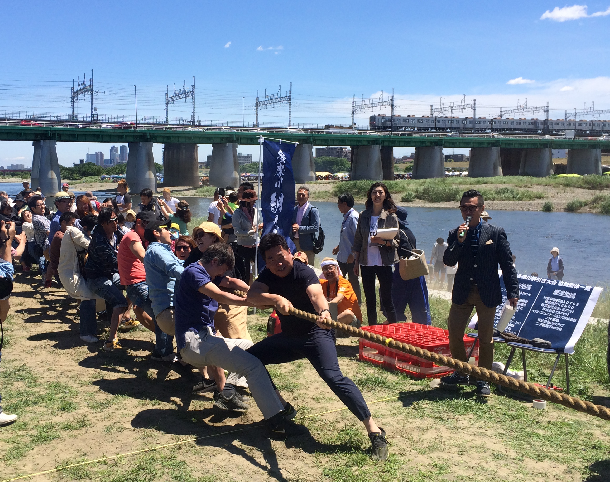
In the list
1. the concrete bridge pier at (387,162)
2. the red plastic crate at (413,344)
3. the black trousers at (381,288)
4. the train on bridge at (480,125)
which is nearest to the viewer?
the red plastic crate at (413,344)

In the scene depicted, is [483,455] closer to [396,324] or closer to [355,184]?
[396,324]

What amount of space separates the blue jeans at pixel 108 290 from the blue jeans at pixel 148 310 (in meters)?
0.49

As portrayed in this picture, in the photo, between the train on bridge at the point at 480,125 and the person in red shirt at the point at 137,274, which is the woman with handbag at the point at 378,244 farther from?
the train on bridge at the point at 480,125

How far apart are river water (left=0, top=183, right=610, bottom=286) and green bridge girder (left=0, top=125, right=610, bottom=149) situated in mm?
11982

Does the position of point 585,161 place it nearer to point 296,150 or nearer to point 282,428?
point 296,150

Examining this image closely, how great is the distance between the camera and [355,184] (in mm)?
65188

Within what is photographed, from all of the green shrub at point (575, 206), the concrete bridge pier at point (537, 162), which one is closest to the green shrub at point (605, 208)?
the green shrub at point (575, 206)

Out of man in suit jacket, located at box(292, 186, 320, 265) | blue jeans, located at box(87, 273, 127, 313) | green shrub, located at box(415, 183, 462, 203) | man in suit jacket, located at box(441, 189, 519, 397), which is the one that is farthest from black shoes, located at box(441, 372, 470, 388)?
green shrub, located at box(415, 183, 462, 203)

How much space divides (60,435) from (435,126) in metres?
109

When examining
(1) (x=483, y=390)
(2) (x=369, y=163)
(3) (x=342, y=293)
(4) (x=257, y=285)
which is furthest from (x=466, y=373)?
(2) (x=369, y=163)

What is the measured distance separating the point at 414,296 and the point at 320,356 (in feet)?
12.6

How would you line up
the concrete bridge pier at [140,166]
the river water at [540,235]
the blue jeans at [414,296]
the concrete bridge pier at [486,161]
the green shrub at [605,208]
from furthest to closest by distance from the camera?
the concrete bridge pier at [486,161] → the concrete bridge pier at [140,166] → the green shrub at [605,208] → the river water at [540,235] → the blue jeans at [414,296]

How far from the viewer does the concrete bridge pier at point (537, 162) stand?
9669 cm

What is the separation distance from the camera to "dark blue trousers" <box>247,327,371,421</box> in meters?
4.83
